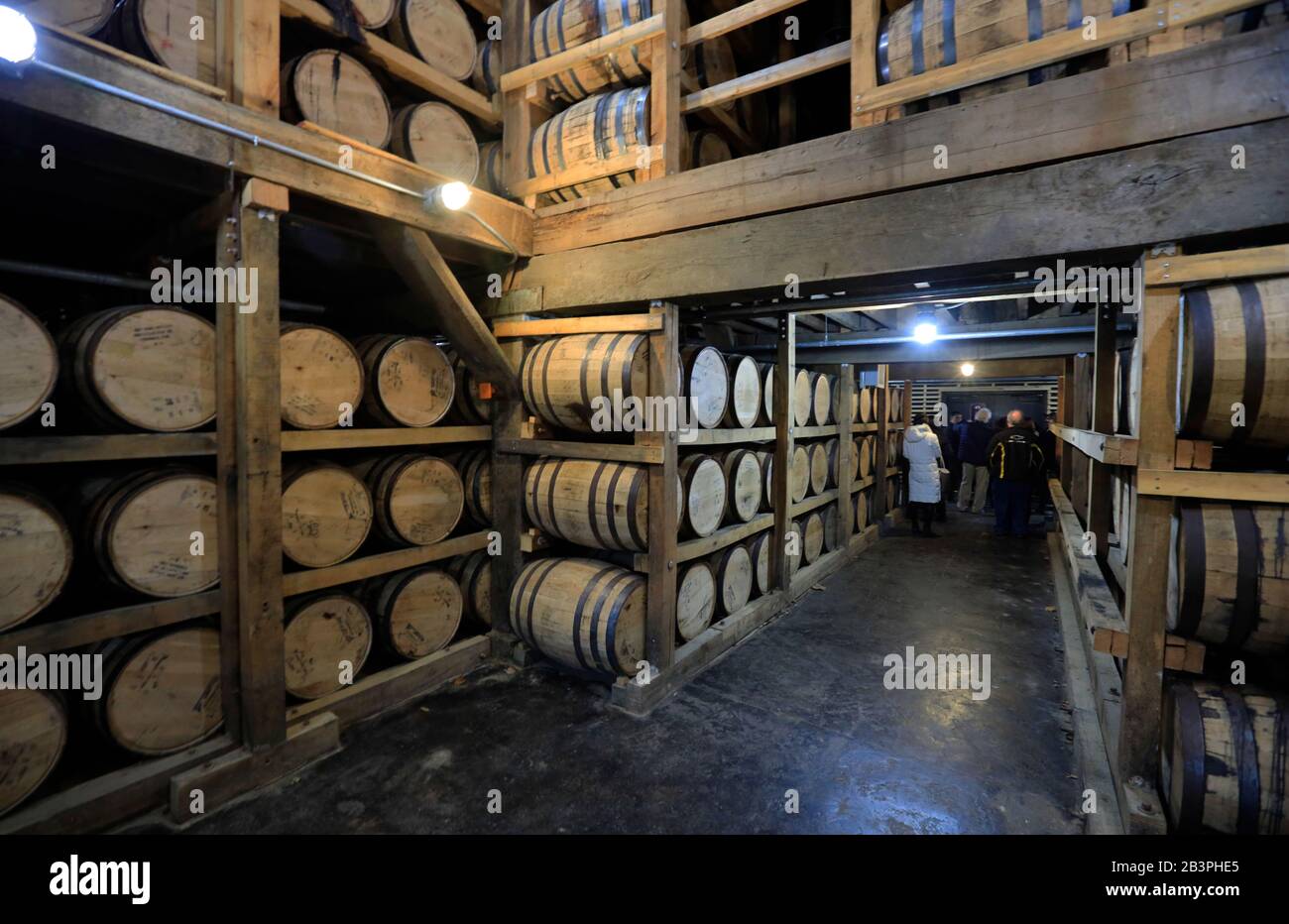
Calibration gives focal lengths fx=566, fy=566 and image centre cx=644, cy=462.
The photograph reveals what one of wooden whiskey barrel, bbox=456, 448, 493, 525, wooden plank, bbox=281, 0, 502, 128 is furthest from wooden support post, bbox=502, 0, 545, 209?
wooden whiskey barrel, bbox=456, 448, 493, 525

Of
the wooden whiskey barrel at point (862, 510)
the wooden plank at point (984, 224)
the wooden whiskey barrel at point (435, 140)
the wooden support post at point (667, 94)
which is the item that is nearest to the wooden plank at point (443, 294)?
the wooden whiskey barrel at point (435, 140)

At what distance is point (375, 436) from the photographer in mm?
3676

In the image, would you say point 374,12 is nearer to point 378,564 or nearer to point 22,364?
point 22,364

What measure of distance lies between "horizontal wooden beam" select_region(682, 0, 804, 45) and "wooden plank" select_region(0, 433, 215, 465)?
3744 millimetres

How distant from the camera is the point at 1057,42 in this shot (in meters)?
2.47

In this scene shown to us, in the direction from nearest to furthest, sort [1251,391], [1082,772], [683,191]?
[1251,391]
[1082,772]
[683,191]

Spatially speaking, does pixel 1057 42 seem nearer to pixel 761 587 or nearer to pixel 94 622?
pixel 761 587

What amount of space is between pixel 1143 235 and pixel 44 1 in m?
4.71

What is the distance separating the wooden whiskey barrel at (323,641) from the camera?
3.38m

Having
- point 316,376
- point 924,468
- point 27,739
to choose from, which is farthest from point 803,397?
point 27,739

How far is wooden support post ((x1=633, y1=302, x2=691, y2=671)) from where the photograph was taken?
12.5 feet

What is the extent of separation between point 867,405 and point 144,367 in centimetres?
843

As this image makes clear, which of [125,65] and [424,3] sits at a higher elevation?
[424,3]
